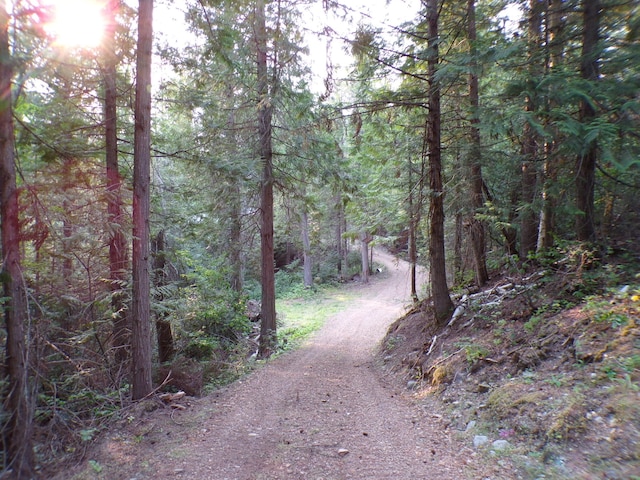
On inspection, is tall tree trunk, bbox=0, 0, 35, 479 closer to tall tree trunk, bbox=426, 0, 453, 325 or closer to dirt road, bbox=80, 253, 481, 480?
dirt road, bbox=80, 253, 481, 480

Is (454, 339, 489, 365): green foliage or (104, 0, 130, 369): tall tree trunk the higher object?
(104, 0, 130, 369): tall tree trunk

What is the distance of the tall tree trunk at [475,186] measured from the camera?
29.9ft

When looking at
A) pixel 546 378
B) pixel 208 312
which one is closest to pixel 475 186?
pixel 546 378

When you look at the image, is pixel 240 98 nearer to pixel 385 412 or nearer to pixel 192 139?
pixel 192 139

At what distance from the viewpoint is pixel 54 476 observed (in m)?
4.23

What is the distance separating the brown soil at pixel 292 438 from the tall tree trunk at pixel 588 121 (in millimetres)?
4663

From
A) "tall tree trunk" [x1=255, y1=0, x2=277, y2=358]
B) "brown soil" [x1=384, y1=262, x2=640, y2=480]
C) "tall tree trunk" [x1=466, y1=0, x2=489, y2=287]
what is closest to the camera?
"brown soil" [x1=384, y1=262, x2=640, y2=480]

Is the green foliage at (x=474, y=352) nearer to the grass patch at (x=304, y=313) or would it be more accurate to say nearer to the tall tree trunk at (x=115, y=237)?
the tall tree trunk at (x=115, y=237)

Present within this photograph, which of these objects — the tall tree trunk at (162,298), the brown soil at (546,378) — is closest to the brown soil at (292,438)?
the brown soil at (546,378)

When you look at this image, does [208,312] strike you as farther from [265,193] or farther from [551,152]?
[551,152]

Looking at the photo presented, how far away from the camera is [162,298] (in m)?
9.38

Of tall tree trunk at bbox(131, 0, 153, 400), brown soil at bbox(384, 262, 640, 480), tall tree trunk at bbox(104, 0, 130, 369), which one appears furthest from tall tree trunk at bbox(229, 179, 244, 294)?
brown soil at bbox(384, 262, 640, 480)

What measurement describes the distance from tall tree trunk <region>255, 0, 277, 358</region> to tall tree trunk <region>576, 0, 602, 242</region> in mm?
7285

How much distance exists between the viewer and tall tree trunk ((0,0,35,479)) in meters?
4.04
